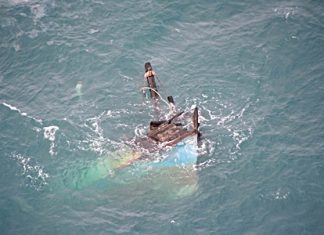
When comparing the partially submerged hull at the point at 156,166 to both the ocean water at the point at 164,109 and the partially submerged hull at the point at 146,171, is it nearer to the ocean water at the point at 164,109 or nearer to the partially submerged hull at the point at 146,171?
the partially submerged hull at the point at 146,171

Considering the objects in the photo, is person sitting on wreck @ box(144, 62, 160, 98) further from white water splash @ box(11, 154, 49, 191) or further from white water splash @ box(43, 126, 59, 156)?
white water splash @ box(11, 154, 49, 191)

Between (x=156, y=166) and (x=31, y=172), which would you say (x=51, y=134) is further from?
(x=156, y=166)

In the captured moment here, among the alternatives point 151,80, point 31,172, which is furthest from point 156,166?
point 31,172

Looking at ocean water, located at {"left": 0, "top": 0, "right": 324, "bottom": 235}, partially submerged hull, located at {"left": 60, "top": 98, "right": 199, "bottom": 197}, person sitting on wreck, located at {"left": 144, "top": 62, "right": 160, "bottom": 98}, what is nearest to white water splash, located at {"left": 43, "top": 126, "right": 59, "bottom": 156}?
ocean water, located at {"left": 0, "top": 0, "right": 324, "bottom": 235}

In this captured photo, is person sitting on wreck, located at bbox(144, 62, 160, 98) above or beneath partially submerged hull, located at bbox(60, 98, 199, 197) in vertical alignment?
above

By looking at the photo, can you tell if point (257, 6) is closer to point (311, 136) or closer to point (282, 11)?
point (282, 11)

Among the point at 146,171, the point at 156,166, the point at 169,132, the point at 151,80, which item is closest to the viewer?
the point at 146,171
